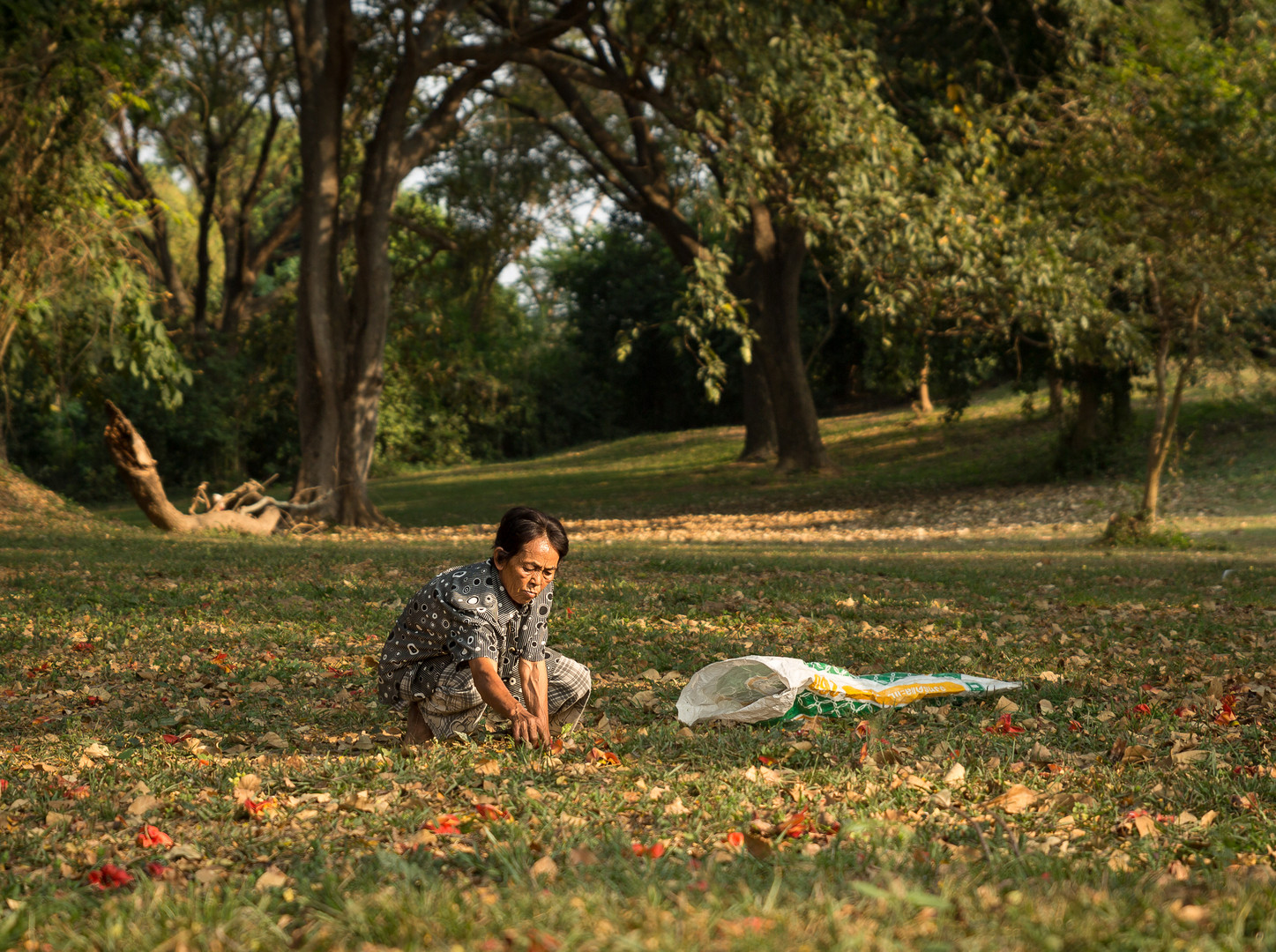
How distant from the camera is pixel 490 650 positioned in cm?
425

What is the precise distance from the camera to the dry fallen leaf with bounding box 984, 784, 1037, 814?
12.0 ft

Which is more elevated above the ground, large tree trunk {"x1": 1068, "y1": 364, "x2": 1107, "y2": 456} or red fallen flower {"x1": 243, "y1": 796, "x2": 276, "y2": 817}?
large tree trunk {"x1": 1068, "y1": 364, "x2": 1107, "y2": 456}

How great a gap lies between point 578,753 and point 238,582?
5.78 m

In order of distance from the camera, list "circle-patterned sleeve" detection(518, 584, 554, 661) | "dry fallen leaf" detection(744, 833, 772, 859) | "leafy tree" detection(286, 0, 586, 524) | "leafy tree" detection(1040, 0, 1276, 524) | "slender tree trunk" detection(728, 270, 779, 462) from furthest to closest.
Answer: "slender tree trunk" detection(728, 270, 779, 462), "leafy tree" detection(286, 0, 586, 524), "leafy tree" detection(1040, 0, 1276, 524), "circle-patterned sleeve" detection(518, 584, 554, 661), "dry fallen leaf" detection(744, 833, 772, 859)

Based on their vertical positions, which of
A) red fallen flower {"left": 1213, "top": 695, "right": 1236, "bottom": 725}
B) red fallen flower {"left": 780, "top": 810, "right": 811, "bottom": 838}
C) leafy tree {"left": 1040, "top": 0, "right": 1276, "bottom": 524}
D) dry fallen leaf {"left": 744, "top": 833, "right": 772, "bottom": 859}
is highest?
leafy tree {"left": 1040, "top": 0, "right": 1276, "bottom": 524}

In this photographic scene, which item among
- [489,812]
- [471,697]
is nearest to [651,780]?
[489,812]

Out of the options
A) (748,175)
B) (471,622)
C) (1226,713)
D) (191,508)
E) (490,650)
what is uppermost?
(748,175)

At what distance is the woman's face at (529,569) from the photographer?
4211 mm

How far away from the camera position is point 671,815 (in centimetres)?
360

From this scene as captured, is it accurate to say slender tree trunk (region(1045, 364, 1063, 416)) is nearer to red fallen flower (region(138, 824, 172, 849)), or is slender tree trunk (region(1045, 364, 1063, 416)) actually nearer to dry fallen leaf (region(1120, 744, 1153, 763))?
dry fallen leaf (region(1120, 744, 1153, 763))

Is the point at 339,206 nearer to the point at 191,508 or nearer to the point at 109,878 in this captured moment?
the point at 191,508

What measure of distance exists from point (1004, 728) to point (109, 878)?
3.46 meters

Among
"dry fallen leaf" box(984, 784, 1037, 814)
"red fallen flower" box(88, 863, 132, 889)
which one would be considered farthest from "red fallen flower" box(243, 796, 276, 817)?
"dry fallen leaf" box(984, 784, 1037, 814)

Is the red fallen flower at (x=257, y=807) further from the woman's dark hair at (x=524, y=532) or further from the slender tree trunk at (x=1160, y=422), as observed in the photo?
the slender tree trunk at (x=1160, y=422)
